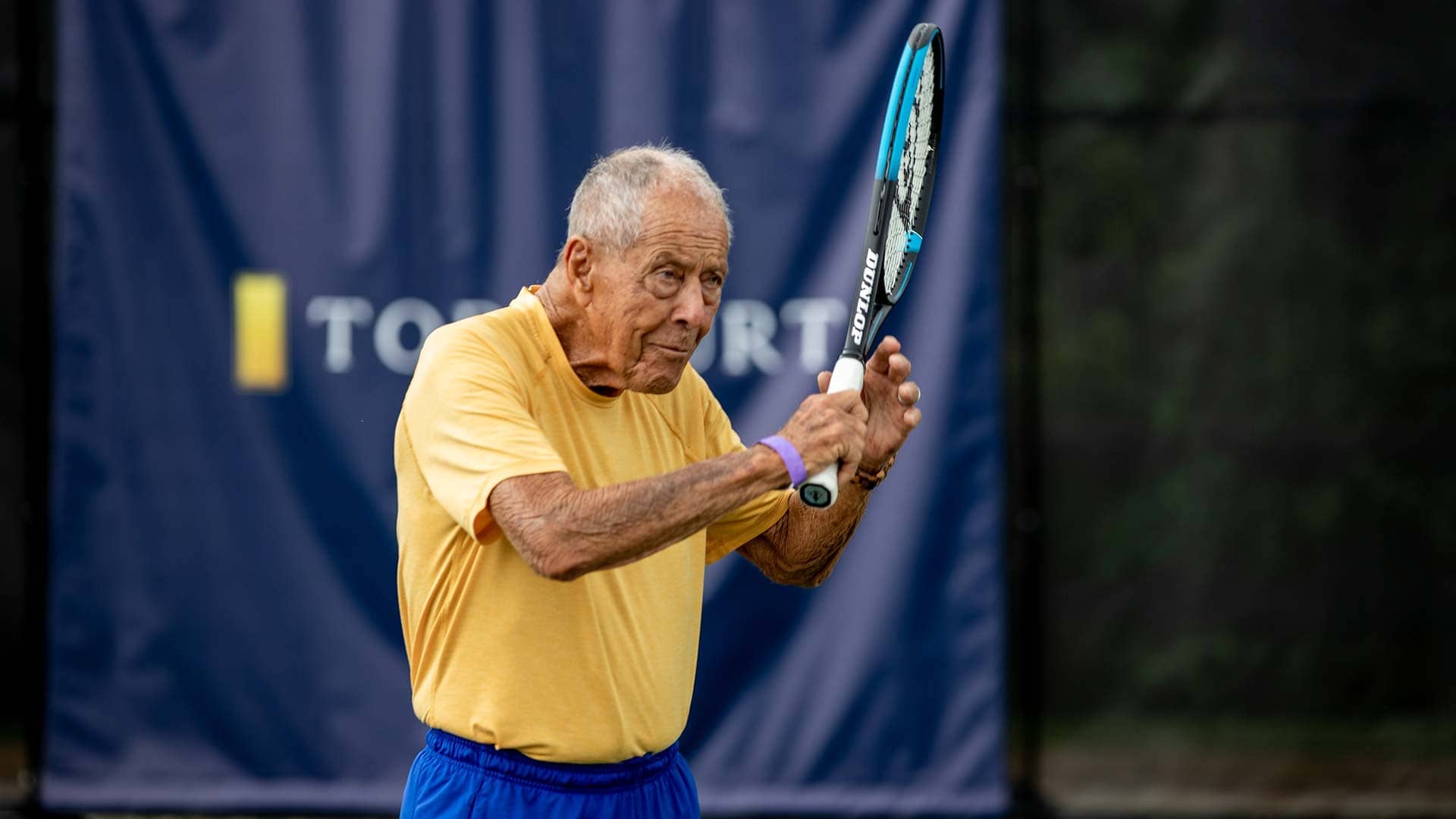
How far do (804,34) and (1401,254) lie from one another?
192 centimetres

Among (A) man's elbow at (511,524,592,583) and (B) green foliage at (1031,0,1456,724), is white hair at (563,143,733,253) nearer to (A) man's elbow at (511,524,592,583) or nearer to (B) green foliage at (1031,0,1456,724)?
(A) man's elbow at (511,524,592,583)

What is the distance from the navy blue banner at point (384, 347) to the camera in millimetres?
4770

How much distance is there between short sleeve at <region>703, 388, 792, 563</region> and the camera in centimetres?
285

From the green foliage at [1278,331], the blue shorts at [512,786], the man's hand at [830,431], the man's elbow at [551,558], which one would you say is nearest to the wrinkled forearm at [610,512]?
the man's elbow at [551,558]

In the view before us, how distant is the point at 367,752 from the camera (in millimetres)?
4828

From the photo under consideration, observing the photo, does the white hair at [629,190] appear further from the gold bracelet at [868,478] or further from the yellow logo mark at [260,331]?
the yellow logo mark at [260,331]

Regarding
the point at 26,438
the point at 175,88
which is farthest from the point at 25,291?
the point at 175,88

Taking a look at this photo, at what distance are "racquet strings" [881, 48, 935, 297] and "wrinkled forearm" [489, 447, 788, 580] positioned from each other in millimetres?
682

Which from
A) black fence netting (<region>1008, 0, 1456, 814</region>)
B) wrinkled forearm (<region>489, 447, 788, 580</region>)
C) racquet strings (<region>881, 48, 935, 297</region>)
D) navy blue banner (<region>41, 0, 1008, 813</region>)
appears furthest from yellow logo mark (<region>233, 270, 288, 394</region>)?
wrinkled forearm (<region>489, 447, 788, 580</region>)

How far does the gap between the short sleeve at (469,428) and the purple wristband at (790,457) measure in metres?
0.32

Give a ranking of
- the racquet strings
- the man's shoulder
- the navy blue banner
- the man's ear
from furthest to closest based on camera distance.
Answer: the navy blue banner → the racquet strings → the man's ear → the man's shoulder

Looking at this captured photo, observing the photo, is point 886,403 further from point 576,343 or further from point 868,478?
point 576,343

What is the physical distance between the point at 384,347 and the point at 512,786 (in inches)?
98.1

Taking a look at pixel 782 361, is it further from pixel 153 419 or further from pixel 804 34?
pixel 153 419
